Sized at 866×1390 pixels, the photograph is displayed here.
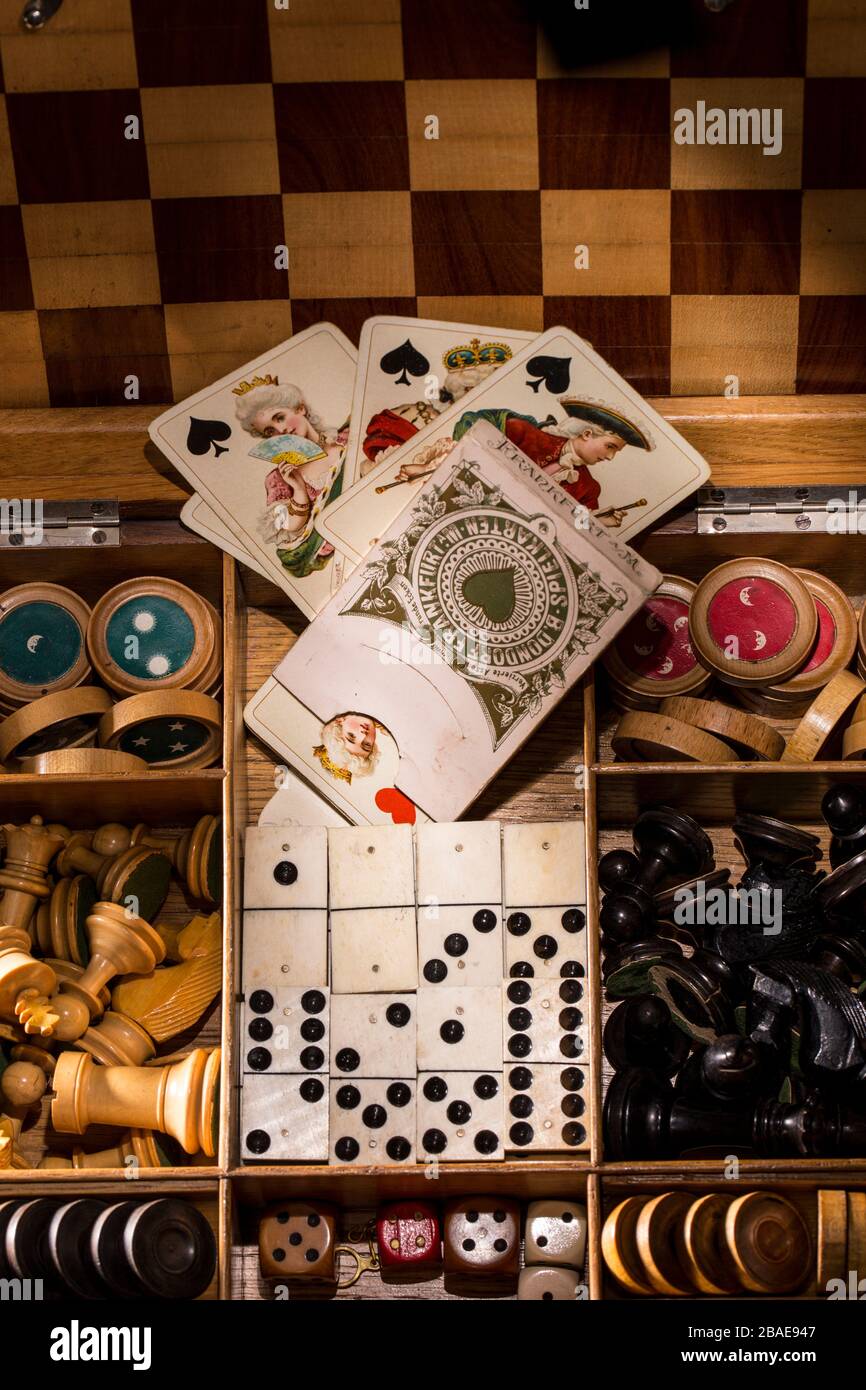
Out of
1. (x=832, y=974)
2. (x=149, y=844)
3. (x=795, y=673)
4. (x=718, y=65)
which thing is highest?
(x=718, y=65)

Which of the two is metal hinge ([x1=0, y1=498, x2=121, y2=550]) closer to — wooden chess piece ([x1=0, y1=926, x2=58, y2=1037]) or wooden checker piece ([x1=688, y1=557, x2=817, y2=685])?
wooden chess piece ([x1=0, y1=926, x2=58, y2=1037])

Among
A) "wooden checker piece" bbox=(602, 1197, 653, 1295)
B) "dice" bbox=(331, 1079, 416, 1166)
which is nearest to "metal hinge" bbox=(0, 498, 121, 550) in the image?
"dice" bbox=(331, 1079, 416, 1166)

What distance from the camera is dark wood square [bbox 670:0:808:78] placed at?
3.02 m

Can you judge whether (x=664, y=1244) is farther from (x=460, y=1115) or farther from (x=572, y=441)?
(x=572, y=441)

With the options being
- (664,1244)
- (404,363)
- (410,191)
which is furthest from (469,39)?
(664,1244)

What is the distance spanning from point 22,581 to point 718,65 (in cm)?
211

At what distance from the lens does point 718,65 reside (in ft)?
10.1

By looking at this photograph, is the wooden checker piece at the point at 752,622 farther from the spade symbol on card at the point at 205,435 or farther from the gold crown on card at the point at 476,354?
the spade symbol on card at the point at 205,435

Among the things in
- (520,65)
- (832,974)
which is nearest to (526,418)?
(520,65)

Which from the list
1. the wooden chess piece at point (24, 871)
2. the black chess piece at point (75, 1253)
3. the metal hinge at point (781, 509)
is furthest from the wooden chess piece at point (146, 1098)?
the metal hinge at point (781, 509)

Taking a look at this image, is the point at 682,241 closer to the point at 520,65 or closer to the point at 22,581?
the point at 520,65

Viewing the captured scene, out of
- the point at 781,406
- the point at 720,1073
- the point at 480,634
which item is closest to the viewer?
the point at 720,1073

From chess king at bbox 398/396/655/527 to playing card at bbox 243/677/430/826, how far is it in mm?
663

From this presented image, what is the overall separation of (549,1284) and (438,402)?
210 centimetres
